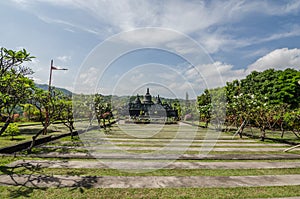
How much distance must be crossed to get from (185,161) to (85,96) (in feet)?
50.5

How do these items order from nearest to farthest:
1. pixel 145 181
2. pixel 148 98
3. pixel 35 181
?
pixel 35 181 < pixel 145 181 < pixel 148 98

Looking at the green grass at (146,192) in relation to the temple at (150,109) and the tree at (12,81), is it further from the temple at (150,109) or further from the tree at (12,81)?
the temple at (150,109)

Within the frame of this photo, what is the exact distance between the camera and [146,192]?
4.52 metres

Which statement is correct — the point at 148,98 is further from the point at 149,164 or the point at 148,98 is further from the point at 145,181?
the point at 145,181

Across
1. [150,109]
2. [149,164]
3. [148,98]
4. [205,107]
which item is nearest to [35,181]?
[149,164]

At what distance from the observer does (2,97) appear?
17.7 ft

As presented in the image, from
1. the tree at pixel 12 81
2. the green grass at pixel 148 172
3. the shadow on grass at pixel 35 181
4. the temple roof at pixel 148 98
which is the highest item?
the temple roof at pixel 148 98

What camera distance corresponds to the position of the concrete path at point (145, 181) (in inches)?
191

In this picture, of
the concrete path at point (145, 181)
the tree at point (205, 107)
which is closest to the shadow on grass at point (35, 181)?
the concrete path at point (145, 181)

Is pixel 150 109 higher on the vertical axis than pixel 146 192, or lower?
higher

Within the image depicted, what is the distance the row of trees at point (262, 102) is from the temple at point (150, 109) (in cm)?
848

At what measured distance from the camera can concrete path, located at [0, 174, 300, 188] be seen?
16.0 feet

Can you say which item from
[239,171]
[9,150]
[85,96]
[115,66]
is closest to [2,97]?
[9,150]

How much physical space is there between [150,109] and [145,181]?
3360 centimetres
